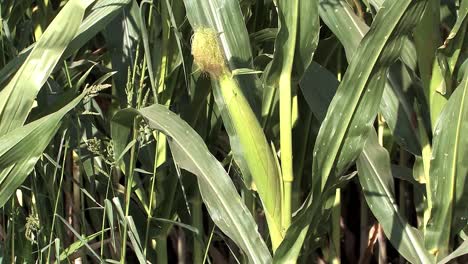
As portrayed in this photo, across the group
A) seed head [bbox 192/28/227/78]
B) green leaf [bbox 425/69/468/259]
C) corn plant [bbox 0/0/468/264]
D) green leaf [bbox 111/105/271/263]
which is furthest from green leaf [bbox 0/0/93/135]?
green leaf [bbox 425/69/468/259]

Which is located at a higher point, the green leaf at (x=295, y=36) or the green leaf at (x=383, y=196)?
the green leaf at (x=295, y=36)

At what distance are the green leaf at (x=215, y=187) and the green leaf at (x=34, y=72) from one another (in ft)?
0.62

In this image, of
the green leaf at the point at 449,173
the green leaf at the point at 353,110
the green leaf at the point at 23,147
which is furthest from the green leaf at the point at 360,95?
the green leaf at the point at 23,147

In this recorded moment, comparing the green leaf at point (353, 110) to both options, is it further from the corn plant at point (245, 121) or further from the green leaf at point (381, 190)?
the green leaf at point (381, 190)

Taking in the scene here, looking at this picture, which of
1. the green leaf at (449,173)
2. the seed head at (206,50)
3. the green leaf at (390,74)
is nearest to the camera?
the seed head at (206,50)

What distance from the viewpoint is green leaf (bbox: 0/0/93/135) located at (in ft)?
4.38

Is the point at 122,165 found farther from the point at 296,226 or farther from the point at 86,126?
the point at 296,226

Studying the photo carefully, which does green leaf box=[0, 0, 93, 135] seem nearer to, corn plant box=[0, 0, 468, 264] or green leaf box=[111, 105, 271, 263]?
corn plant box=[0, 0, 468, 264]

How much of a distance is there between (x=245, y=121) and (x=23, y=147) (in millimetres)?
369

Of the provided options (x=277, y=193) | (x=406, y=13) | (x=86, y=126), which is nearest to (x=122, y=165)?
(x=86, y=126)

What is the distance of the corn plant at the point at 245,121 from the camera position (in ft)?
4.08

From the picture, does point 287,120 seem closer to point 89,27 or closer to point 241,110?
point 241,110

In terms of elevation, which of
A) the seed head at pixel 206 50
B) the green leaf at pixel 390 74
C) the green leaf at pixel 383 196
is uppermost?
the seed head at pixel 206 50

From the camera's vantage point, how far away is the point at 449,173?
4.34 feet
